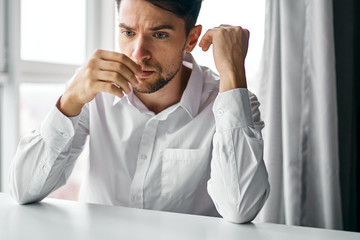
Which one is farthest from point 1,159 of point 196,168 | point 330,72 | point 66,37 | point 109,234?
point 330,72

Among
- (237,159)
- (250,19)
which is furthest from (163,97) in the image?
(250,19)

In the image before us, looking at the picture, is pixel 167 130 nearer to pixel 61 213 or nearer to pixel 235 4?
pixel 61 213

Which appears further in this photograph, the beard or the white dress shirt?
the beard

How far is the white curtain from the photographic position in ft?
5.26

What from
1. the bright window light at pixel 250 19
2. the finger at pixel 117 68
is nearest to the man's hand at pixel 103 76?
the finger at pixel 117 68

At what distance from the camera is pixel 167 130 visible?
132cm

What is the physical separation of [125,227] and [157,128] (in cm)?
57

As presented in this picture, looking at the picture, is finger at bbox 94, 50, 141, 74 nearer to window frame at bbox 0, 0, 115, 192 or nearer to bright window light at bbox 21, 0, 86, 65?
window frame at bbox 0, 0, 115, 192

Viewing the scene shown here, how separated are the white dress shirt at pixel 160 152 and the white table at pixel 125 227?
171 millimetres

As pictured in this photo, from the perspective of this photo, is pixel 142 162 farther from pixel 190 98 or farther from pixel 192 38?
pixel 192 38

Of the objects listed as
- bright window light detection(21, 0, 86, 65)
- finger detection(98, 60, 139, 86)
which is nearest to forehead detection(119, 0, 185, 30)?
finger detection(98, 60, 139, 86)

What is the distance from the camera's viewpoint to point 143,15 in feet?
3.99

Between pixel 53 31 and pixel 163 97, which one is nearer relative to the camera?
pixel 163 97

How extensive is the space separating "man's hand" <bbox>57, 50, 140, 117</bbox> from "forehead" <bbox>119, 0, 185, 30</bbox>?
207 mm
